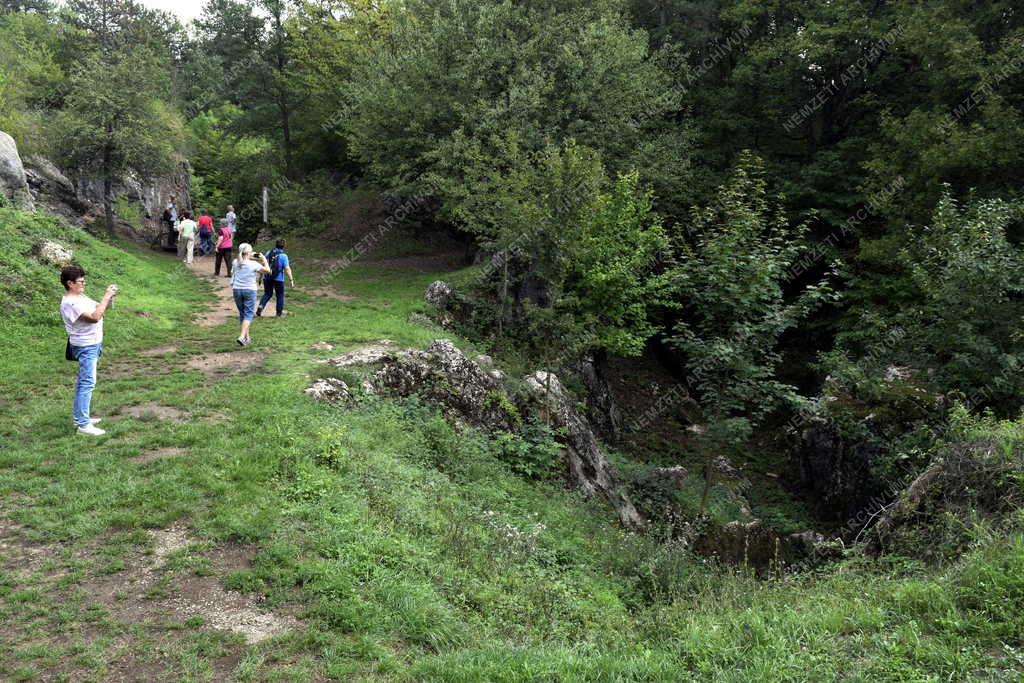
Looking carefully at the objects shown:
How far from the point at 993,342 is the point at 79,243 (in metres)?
22.9

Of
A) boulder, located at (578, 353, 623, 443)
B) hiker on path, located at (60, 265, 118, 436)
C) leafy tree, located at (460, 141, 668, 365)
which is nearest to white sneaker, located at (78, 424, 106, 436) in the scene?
hiker on path, located at (60, 265, 118, 436)

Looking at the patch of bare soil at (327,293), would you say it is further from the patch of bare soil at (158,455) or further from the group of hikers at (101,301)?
the patch of bare soil at (158,455)

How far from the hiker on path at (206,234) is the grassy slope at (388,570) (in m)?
14.4

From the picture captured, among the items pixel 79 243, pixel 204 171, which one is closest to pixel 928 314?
pixel 79 243

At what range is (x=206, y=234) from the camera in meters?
25.7

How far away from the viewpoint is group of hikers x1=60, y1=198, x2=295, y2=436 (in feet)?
26.7

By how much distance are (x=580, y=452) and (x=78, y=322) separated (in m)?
9.98

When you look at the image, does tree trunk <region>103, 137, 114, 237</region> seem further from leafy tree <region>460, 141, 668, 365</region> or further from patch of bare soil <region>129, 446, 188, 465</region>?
patch of bare soil <region>129, 446, 188, 465</region>

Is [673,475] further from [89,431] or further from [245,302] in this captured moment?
[89,431]

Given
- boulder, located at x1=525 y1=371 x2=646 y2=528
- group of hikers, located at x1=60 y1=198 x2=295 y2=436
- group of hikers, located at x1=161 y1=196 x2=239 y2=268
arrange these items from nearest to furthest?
group of hikers, located at x1=60 y1=198 x2=295 y2=436, boulder, located at x1=525 y1=371 x2=646 y2=528, group of hikers, located at x1=161 y1=196 x2=239 y2=268

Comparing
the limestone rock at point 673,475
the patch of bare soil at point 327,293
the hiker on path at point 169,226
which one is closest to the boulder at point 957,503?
the limestone rock at point 673,475

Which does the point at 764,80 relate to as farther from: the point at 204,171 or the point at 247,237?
the point at 204,171

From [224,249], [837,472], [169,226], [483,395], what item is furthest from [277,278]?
[837,472]

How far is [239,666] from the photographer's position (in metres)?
4.80
